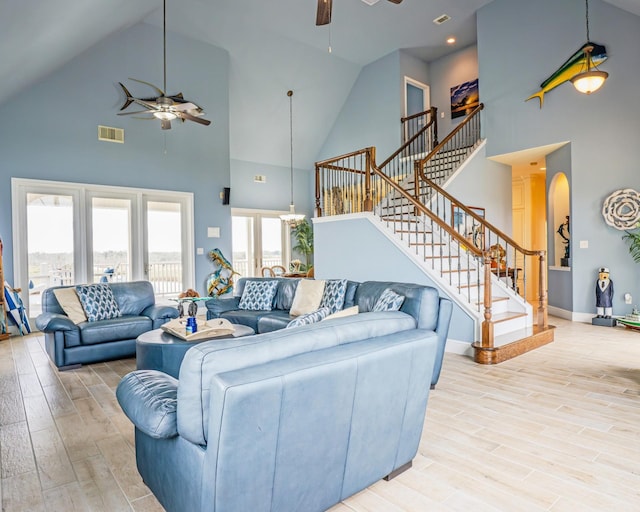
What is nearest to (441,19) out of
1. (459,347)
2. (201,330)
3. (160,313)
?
(459,347)

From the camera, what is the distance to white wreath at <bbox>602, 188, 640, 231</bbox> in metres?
5.89

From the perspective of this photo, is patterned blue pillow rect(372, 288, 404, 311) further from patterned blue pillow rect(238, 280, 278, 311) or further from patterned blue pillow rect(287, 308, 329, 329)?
patterned blue pillow rect(238, 280, 278, 311)

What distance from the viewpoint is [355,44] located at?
8.68 metres

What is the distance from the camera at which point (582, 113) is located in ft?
20.6

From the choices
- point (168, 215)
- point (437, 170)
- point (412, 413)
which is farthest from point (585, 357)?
point (168, 215)

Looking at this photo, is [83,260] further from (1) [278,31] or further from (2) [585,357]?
(2) [585,357]

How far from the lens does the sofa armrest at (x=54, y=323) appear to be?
4062 millimetres

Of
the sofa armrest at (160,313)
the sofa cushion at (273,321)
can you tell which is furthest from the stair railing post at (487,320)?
the sofa armrest at (160,313)

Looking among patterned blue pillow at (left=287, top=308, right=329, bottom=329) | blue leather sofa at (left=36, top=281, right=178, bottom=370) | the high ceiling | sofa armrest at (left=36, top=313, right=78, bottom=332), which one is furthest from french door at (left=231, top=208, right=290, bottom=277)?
patterned blue pillow at (left=287, top=308, right=329, bottom=329)

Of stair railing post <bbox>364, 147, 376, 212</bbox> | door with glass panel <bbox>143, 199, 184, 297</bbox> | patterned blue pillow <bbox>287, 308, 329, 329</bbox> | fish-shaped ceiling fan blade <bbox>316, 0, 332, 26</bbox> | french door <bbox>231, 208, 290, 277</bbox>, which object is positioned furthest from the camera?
french door <bbox>231, 208, 290, 277</bbox>

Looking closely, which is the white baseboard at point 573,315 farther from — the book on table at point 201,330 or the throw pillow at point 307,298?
A: the book on table at point 201,330

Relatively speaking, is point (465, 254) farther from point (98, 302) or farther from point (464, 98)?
point (98, 302)

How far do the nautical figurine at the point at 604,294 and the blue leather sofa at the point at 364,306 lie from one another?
4.08 m

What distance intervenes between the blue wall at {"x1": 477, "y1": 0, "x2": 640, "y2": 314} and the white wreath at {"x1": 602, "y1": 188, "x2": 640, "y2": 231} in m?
0.11
